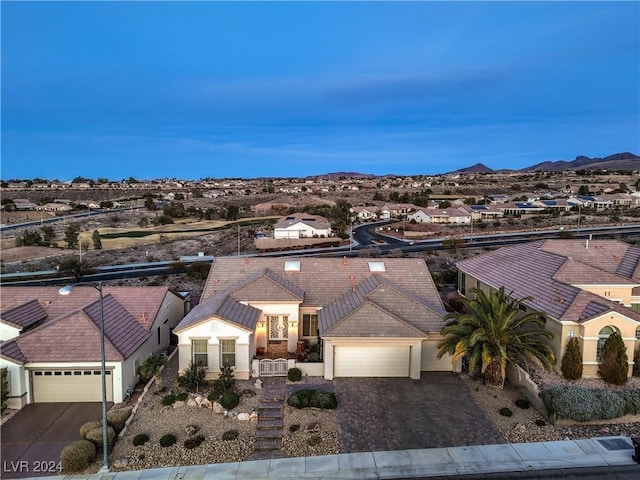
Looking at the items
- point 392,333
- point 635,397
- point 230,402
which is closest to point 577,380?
point 635,397

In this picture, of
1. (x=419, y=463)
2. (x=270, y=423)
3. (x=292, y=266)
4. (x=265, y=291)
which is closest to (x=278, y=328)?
(x=265, y=291)

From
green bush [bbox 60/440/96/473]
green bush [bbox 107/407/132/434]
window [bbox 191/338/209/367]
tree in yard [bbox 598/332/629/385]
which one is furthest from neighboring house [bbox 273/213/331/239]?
green bush [bbox 60/440/96/473]

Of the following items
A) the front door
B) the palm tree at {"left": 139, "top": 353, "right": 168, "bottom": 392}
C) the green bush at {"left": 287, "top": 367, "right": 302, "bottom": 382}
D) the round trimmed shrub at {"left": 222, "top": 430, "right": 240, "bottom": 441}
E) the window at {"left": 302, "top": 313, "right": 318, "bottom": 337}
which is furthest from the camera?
the window at {"left": 302, "top": 313, "right": 318, "bottom": 337}

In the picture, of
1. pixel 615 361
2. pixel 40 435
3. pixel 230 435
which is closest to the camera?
pixel 230 435

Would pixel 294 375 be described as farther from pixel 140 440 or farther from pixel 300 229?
pixel 300 229

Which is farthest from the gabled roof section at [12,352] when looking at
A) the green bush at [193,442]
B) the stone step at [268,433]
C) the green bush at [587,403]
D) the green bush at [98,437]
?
the green bush at [587,403]

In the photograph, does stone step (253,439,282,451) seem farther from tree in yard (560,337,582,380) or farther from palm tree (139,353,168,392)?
tree in yard (560,337,582,380)
